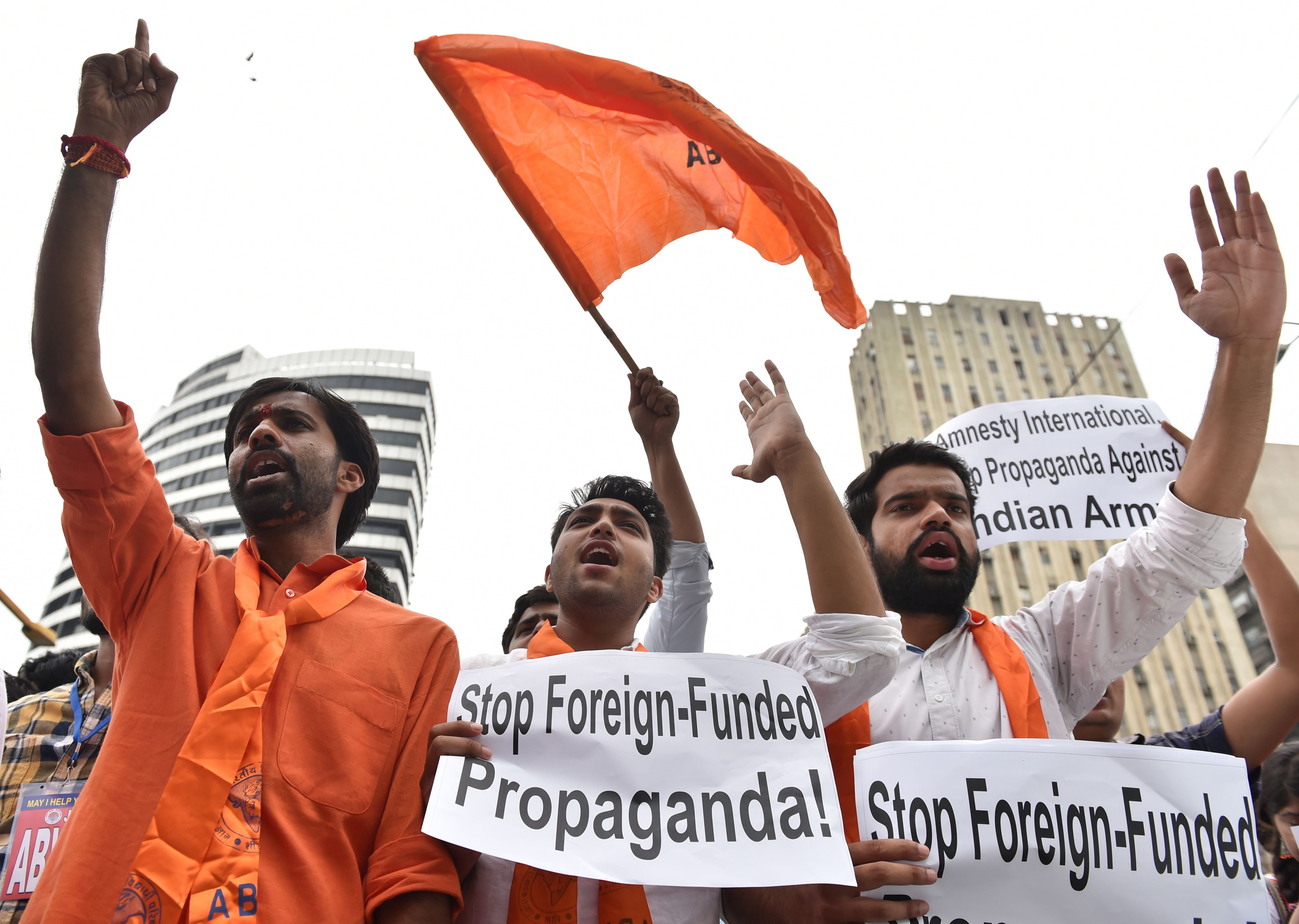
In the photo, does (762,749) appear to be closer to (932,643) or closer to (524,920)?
(524,920)

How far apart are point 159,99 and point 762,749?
2.39m

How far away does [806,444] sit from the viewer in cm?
243

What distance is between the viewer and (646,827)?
1.88m

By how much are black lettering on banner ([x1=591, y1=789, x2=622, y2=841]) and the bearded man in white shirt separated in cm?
48

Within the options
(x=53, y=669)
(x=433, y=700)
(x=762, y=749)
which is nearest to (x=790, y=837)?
(x=762, y=749)

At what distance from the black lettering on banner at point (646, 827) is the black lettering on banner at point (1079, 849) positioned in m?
0.94

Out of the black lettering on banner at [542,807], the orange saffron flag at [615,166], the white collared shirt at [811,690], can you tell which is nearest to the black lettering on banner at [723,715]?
the white collared shirt at [811,690]

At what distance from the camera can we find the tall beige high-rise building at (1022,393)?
144 ft

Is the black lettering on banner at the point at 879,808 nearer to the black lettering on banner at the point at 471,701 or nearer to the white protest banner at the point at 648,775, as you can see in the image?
the white protest banner at the point at 648,775

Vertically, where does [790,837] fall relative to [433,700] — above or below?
below

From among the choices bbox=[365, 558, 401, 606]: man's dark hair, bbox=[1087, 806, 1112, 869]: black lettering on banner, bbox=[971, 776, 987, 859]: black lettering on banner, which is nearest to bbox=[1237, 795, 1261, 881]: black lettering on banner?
bbox=[1087, 806, 1112, 869]: black lettering on banner

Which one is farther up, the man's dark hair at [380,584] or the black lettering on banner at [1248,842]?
the man's dark hair at [380,584]

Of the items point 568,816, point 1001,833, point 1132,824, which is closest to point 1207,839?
point 1132,824

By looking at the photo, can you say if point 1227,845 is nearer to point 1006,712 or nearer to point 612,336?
point 1006,712
